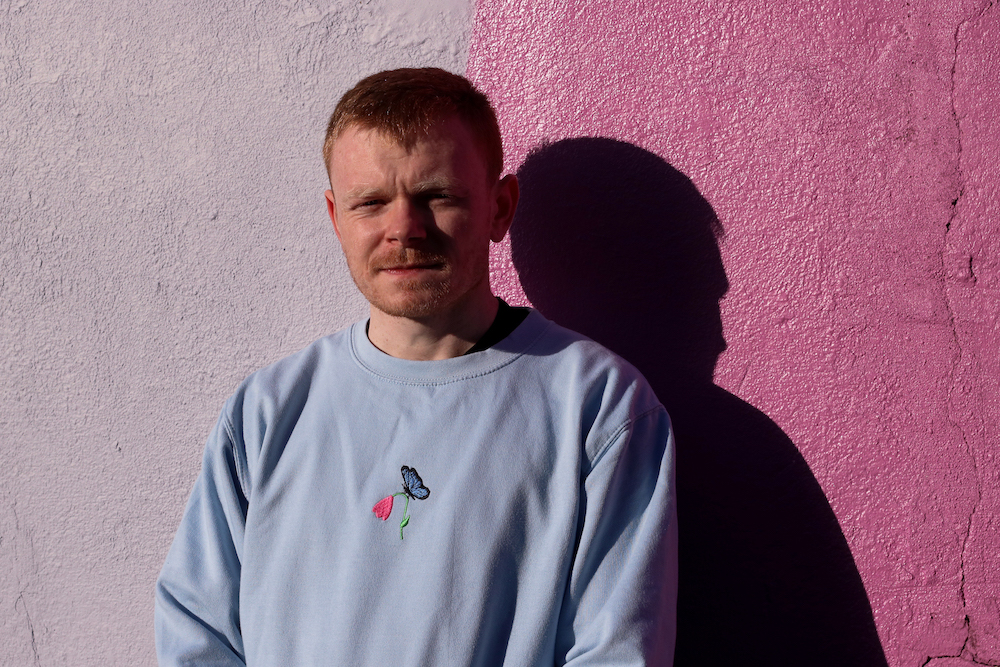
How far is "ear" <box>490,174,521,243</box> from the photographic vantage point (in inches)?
49.5

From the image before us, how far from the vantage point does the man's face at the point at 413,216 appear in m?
1.13

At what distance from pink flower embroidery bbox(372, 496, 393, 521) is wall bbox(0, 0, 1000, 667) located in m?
0.46

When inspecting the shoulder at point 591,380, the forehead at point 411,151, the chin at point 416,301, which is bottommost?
the shoulder at point 591,380

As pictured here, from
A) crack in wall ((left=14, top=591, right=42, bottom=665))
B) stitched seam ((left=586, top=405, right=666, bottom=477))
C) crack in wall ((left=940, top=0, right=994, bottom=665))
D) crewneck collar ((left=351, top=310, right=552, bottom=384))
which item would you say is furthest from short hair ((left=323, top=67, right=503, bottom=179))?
crack in wall ((left=14, top=591, right=42, bottom=665))

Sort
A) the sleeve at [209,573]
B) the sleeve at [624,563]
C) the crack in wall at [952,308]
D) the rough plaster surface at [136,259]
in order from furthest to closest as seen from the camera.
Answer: the rough plaster surface at [136,259]
the crack in wall at [952,308]
the sleeve at [209,573]
the sleeve at [624,563]

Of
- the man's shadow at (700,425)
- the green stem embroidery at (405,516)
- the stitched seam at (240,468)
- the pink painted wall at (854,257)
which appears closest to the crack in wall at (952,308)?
the pink painted wall at (854,257)

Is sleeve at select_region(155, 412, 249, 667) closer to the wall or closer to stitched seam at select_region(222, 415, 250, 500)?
stitched seam at select_region(222, 415, 250, 500)

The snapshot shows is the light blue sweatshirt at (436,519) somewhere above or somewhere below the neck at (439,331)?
below

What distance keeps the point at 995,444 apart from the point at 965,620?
30cm

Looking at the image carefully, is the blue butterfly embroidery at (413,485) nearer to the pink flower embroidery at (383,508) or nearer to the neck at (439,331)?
the pink flower embroidery at (383,508)

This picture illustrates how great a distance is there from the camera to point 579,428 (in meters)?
1.16

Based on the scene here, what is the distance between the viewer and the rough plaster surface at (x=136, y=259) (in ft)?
4.98

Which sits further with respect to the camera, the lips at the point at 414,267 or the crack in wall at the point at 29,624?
the crack in wall at the point at 29,624

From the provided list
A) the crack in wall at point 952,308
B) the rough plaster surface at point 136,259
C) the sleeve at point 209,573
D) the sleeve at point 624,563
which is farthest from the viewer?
the rough plaster surface at point 136,259
